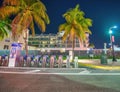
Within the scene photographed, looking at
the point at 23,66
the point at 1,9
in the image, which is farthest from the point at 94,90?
the point at 1,9

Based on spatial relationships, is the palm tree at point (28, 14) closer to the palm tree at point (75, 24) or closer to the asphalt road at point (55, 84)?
the palm tree at point (75, 24)

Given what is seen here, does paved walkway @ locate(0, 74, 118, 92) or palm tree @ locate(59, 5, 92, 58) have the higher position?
palm tree @ locate(59, 5, 92, 58)

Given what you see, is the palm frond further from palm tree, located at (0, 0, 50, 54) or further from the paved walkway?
the paved walkway

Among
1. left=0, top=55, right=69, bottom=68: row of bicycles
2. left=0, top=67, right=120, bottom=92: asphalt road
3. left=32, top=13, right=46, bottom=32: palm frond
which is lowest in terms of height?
left=0, top=67, right=120, bottom=92: asphalt road

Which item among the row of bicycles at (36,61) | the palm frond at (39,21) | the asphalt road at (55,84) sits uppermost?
the palm frond at (39,21)

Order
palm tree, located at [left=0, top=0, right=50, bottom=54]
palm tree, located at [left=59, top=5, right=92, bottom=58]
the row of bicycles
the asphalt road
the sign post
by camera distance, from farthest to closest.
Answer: palm tree, located at [left=59, top=5, right=92, bottom=58] < palm tree, located at [left=0, top=0, right=50, bottom=54] < the row of bicycles < the sign post < the asphalt road

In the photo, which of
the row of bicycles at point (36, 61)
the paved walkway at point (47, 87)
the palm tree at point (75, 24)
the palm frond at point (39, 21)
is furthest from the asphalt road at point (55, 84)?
the palm tree at point (75, 24)

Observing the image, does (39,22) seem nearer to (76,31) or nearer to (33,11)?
(33,11)

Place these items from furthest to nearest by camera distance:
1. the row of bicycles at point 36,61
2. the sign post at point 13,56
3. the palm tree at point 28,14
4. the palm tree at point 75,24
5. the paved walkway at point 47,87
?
the palm tree at point 75,24 → the palm tree at point 28,14 → the row of bicycles at point 36,61 → the sign post at point 13,56 → the paved walkway at point 47,87

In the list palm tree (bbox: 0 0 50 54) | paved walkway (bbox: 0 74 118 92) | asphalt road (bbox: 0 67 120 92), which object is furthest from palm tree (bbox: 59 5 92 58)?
paved walkway (bbox: 0 74 118 92)

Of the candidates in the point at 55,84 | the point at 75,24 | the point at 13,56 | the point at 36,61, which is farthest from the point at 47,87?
the point at 75,24

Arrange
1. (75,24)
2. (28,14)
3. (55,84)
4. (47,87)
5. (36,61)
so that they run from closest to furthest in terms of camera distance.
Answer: (47,87) < (55,84) < (36,61) < (28,14) < (75,24)

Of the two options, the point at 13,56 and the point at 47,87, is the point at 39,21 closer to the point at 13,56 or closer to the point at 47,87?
the point at 13,56

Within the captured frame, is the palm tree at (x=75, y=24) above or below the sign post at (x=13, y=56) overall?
above
